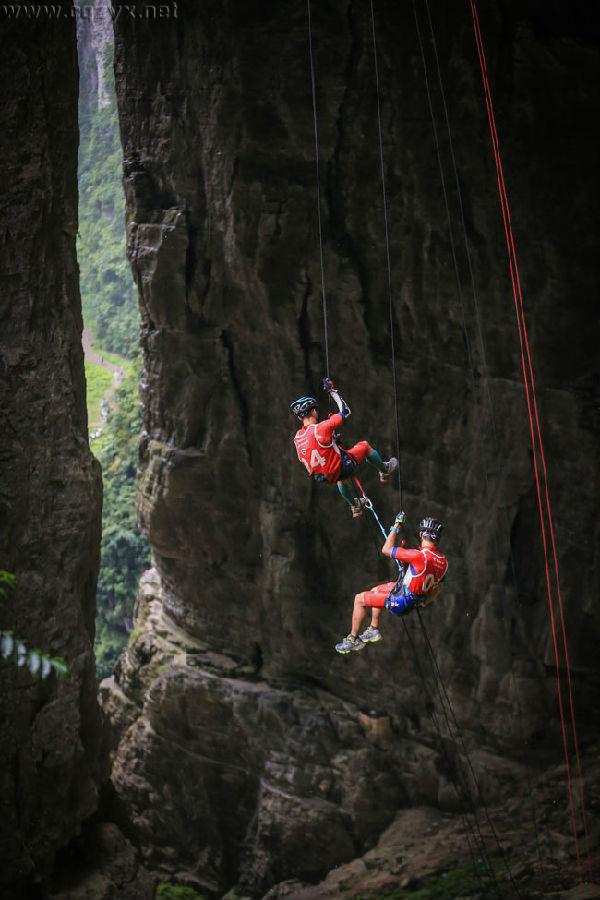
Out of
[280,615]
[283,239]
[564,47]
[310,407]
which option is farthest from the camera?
[280,615]

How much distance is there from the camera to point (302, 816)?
1630cm

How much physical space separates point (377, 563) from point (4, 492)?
642cm

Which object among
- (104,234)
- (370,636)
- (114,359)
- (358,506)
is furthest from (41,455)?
(104,234)

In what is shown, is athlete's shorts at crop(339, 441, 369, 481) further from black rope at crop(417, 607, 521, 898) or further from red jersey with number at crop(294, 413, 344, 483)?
black rope at crop(417, 607, 521, 898)

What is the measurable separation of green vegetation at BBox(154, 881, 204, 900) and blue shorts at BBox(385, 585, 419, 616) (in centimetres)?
848

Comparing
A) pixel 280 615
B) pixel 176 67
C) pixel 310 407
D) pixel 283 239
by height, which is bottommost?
pixel 280 615

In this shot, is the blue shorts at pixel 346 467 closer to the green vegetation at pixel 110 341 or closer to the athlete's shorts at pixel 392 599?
the athlete's shorts at pixel 392 599

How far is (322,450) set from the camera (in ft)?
36.0

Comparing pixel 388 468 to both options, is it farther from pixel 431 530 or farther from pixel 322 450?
pixel 431 530

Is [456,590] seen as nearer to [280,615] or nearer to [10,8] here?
[280,615]

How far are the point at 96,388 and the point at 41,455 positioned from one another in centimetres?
1293

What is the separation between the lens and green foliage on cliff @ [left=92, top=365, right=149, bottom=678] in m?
22.8

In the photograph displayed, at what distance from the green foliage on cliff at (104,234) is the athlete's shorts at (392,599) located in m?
14.8

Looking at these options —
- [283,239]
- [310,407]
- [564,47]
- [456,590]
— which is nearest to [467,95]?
[564,47]
